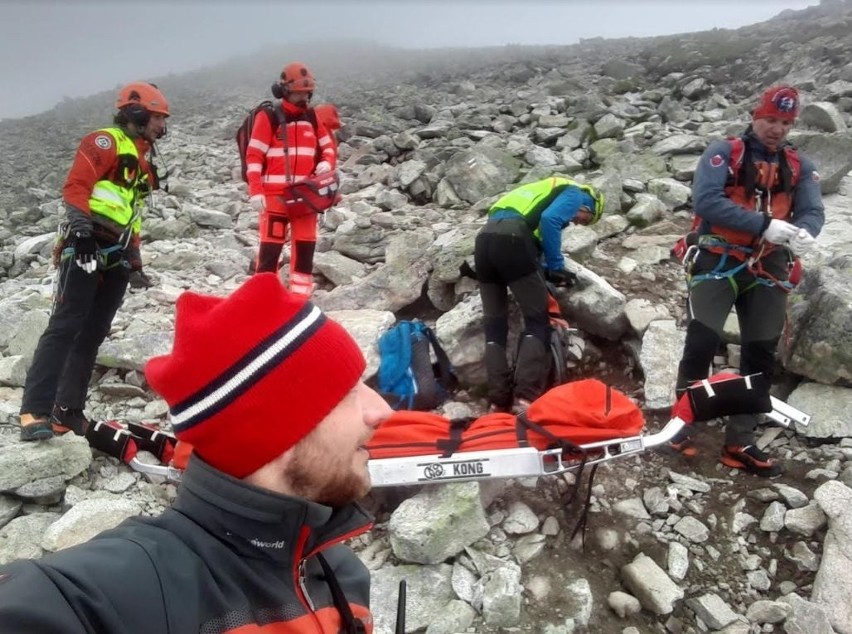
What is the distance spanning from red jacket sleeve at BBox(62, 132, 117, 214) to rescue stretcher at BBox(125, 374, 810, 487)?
84.3 inches

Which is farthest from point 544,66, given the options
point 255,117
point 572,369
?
point 572,369

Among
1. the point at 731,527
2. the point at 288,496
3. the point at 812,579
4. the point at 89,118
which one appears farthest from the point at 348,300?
the point at 89,118

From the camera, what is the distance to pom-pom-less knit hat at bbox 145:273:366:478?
1.56 m

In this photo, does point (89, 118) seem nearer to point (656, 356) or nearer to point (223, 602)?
point (656, 356)

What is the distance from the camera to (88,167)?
Answer: 15.1 feet

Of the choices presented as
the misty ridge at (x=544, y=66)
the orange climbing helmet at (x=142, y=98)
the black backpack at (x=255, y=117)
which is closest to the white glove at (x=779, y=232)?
the black backpack at (x=255, y=117)

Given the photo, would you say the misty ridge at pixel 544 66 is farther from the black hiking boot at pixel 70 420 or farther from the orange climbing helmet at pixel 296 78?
the black hiking boot at pixel 70 420

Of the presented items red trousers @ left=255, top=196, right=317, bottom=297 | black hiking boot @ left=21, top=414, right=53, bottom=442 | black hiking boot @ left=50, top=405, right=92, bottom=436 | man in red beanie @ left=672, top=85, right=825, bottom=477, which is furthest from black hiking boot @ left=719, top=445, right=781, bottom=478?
black hiking boot @ left=21, top=414, right=53, bottom=442

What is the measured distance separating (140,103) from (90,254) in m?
1.37

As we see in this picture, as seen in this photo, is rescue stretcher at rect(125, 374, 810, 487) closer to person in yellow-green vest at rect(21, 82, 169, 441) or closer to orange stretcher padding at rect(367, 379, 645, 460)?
orange stretcher padding at rect(367, 379, 645, 460)

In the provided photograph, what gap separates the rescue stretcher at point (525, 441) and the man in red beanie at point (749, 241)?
423mm

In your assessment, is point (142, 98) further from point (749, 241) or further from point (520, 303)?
point (749, 241)

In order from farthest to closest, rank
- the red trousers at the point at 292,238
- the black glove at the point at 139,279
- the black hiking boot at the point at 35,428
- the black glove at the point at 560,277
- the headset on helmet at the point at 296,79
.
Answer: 1. the red trousers at the point at 292,238
2. the headset on helmet at the point at 296,79
3. the black glove at the point at 560,277
4. the black glove at the point at 139,279
5. the black hiking boot at the point at 35,428

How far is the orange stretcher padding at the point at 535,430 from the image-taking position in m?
4.00
